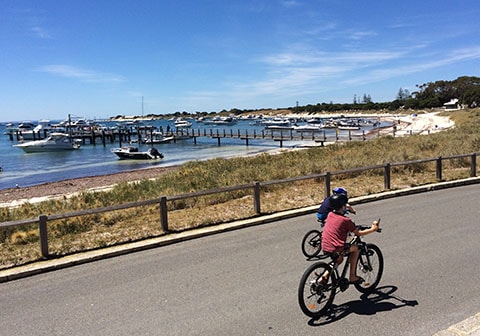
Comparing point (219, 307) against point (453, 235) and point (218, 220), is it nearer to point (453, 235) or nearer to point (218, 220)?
point (218, 220)

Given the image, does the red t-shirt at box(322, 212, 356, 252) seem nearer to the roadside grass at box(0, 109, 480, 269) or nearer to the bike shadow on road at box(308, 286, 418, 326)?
the bike shadow on road at box(308, 286, 418, 326)

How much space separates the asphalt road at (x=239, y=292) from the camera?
4.85 metres

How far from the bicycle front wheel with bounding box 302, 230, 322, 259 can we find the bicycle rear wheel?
2.09 metres

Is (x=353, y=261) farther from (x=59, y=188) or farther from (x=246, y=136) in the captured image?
(x=246, y=136)

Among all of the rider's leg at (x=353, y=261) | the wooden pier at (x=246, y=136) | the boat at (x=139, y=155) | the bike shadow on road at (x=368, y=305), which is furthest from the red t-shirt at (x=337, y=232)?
the wooden pier at (x=246, y=136)

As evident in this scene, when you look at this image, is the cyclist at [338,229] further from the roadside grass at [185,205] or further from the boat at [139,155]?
the boat at [139,155]

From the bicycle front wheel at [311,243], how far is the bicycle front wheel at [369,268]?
160 centimetres

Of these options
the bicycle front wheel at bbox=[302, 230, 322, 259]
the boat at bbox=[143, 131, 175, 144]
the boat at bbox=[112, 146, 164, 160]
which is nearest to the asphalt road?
the bicycle front wheel at bbox=[302, 230, 322, 259]

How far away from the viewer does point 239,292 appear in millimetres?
5738

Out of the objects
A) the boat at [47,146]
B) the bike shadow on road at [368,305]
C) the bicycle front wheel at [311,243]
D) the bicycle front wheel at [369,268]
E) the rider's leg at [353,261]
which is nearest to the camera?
the bike shadow on road at [368,305]

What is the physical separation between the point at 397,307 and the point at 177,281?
3202 mm

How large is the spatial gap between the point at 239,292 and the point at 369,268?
185cm

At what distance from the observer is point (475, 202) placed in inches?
423

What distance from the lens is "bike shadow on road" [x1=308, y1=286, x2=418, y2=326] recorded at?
197 inches
